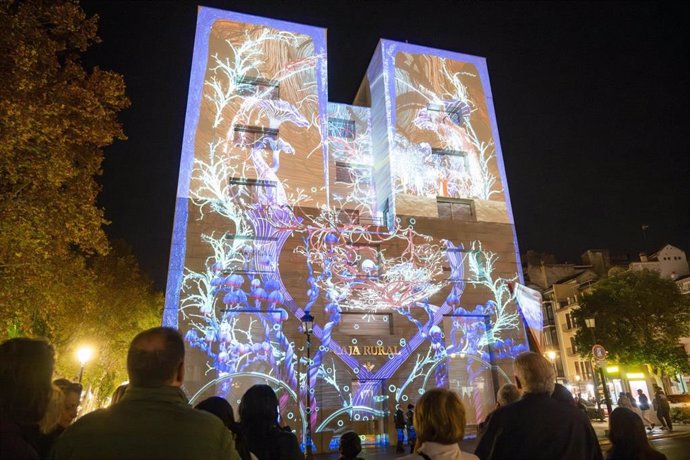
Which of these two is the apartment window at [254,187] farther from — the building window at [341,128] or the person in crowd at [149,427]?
the person in crowd at [149,427]

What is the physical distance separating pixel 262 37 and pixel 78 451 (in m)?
30.0

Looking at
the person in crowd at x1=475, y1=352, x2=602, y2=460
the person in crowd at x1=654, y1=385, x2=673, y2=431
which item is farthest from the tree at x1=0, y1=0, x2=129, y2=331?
the person in crowd at x1=654, y1=385, x2=673, y2=431

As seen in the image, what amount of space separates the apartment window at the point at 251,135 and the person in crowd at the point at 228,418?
2352cm

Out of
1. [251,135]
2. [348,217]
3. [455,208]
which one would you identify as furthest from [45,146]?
[455,208]

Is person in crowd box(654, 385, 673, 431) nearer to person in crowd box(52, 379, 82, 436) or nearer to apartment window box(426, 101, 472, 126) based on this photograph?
apartment window box(426, 101, 472, 126)

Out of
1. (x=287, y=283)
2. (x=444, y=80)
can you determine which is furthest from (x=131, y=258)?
(x=444, y=80)

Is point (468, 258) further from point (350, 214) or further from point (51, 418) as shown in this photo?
point (51, 418)

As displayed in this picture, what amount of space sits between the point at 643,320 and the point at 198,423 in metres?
37.0

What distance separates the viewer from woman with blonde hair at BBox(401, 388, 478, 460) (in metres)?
3.00

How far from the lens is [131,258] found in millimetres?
33188

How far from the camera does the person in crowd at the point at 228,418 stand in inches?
134

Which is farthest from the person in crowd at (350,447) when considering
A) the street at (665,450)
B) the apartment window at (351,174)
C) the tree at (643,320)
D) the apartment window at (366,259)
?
the tree at (643,320)

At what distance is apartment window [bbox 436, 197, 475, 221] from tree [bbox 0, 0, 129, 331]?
18889mm

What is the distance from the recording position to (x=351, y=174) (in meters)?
29.6
